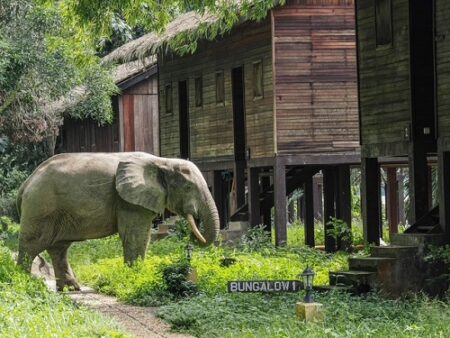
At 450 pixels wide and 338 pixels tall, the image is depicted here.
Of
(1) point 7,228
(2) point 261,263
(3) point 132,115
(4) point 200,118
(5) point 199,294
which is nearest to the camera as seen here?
(5) point 199,294

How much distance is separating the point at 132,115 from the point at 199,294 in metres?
→ 24.6

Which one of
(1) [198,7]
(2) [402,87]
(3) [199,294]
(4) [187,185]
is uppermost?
(1) [198,7]

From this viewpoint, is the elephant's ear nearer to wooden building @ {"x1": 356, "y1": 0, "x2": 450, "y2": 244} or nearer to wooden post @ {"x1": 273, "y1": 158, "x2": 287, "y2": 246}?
wooden building @ {"x1": 356, "y1": 0, "x2": 450, "y2": 244}

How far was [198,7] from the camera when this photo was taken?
1966 centimetres

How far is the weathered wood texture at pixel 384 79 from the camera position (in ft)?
66.8

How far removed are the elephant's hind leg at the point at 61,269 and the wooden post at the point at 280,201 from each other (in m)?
7.30

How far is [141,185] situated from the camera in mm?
19625

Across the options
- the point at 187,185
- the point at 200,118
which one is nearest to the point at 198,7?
the point at 187,185

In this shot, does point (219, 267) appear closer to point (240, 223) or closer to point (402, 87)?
point (402, 87)

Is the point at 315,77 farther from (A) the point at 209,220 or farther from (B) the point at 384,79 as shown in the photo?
(A) the point at 209,220

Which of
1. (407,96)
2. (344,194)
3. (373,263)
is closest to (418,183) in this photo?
(407,96)

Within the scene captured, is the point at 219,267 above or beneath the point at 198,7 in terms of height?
beneath

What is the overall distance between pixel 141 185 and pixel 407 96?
15.1 ft

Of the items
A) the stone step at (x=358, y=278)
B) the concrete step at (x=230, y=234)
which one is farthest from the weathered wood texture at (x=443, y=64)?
the concrete step at (x=230, y=234)
